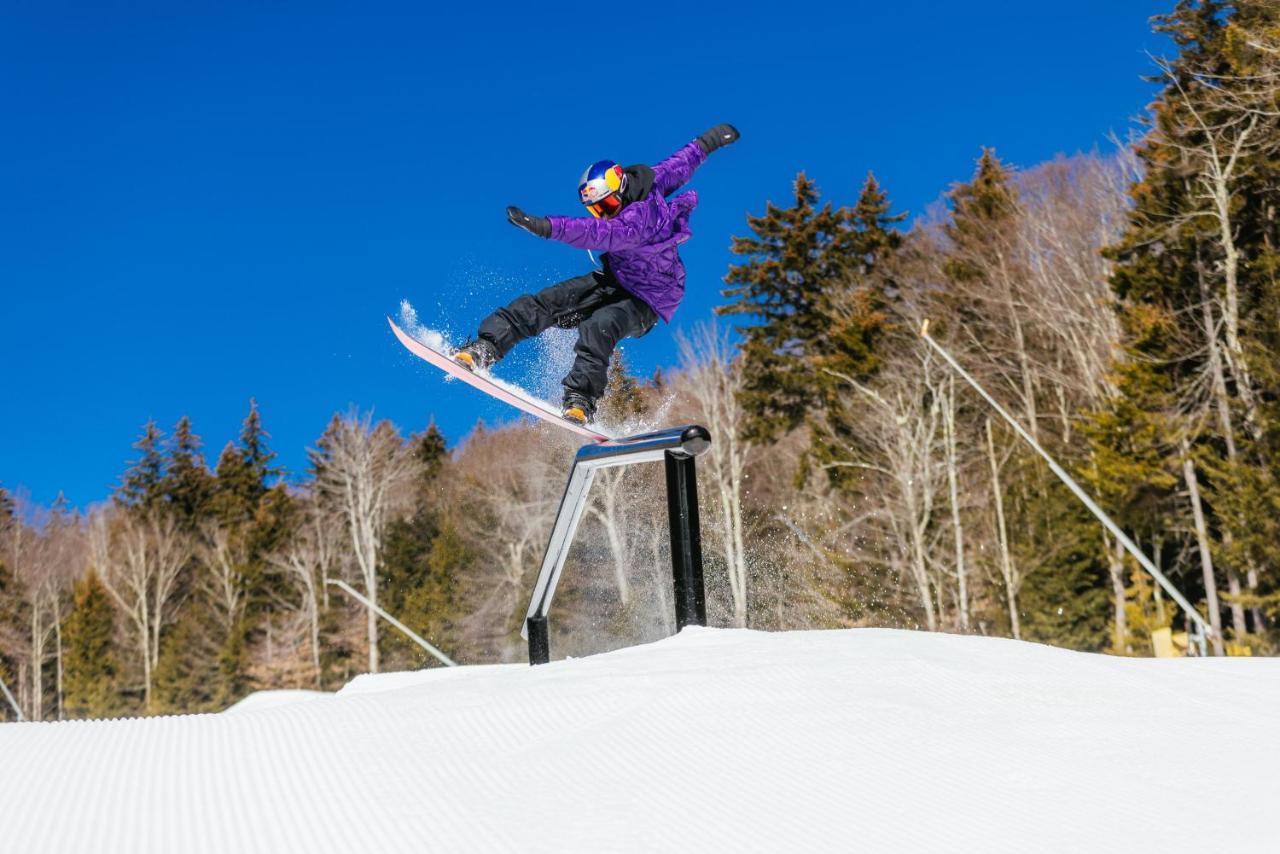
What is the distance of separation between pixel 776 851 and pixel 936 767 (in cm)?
61

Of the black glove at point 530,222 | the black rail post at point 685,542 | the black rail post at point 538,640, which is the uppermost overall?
the black glove at point 530,222

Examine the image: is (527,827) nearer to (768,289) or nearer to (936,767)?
(936,767)

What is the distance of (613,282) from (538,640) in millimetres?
2533

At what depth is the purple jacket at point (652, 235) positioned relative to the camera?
615cm

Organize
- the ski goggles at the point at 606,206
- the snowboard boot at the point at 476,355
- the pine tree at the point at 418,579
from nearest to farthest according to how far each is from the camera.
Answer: the ski goggles at the point at 606,206, the snowboard boot at the point at 476,355, the pine tree at the point at 418,579

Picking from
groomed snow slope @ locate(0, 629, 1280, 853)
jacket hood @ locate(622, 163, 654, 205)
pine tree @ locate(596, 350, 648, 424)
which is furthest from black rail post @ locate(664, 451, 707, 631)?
pine tree @ locate(596, 350, 648, 424)

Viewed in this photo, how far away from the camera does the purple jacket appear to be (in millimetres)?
6152

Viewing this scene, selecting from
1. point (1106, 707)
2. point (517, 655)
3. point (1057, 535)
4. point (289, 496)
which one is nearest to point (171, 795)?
point (1106, 707)

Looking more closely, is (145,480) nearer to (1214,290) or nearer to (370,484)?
(370,484)

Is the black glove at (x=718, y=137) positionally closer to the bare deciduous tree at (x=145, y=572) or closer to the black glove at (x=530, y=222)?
the black glove at (x=530, y=222)

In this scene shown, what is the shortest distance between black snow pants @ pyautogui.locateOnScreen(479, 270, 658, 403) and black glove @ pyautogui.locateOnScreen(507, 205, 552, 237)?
1023mm

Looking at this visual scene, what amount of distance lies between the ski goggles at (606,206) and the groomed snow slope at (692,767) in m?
3.70

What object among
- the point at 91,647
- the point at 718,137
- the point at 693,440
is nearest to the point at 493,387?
the point at 693,440

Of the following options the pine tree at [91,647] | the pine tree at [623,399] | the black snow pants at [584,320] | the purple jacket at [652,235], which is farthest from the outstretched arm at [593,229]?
the pine tree at [91,647]
